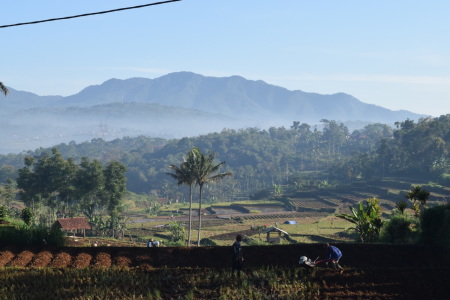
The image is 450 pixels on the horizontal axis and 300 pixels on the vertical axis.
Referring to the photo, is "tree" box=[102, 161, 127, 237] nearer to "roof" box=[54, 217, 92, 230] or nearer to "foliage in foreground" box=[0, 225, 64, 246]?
"roof" box=[54, 217, 92, 230]

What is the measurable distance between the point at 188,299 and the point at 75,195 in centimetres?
6474

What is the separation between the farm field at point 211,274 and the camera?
63.1 feet

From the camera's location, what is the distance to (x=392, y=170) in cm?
14025

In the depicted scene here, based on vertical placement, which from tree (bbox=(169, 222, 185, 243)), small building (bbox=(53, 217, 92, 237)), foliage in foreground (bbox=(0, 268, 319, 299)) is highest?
foliage in foreground (bbox=(0, 268, 319, 299))

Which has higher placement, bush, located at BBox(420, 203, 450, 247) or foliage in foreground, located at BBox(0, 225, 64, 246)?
bush, located at BBox(420, 203, 450, 247)

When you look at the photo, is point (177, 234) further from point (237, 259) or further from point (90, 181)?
point (237, 259)

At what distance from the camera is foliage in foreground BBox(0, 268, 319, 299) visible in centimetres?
1908

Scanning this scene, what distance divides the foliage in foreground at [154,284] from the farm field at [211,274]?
34 millimetres

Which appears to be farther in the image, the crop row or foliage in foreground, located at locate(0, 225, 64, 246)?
the crop row

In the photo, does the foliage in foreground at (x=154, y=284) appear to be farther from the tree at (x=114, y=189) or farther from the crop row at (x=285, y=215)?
the crop row at (x=285, y=215)

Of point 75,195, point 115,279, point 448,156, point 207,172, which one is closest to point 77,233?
point 75,195

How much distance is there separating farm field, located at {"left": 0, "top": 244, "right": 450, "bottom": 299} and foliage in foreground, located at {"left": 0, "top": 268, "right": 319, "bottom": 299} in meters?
0.03

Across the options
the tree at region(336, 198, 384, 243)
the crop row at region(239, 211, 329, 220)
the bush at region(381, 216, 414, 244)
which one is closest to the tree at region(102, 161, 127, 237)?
the crop row at region(239, 211, 329, 220)

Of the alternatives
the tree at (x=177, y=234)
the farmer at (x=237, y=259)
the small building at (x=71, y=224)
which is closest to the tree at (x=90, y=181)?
the small building at (x=71, y=224)
